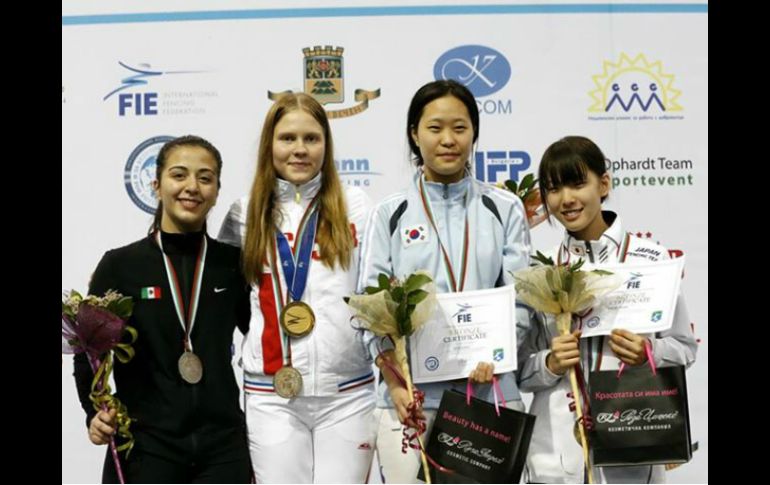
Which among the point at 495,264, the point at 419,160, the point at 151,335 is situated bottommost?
the point at 151,335

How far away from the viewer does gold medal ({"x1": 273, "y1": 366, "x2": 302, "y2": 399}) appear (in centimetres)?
318

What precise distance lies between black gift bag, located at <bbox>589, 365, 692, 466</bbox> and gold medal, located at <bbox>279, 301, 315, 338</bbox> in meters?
1.00

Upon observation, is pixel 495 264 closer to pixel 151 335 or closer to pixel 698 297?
pixel 151 335

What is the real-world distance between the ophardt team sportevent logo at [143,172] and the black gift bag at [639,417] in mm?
2816

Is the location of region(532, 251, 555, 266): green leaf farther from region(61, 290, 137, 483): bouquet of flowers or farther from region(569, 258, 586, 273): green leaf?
region(61, 290, 137, 483): bouquet of flowers

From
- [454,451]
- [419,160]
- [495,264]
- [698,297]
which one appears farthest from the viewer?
[698,297]

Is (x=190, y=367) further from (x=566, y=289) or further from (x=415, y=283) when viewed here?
(x=566, y=289)

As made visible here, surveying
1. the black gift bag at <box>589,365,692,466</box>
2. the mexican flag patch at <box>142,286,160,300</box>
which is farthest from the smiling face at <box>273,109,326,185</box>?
the black gift bag at <box>589,365,692,466</box>

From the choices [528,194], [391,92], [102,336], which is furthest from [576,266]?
[391,92]

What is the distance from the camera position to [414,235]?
10.2 ft

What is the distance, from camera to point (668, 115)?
4.80 m

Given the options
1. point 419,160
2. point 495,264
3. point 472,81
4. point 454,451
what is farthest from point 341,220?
point 472,81

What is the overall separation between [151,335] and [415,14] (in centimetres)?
246

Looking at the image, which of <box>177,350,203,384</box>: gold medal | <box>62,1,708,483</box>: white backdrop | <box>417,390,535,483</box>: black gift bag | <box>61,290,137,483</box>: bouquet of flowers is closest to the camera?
<box>417,390,535,483</box>: black gift bag
